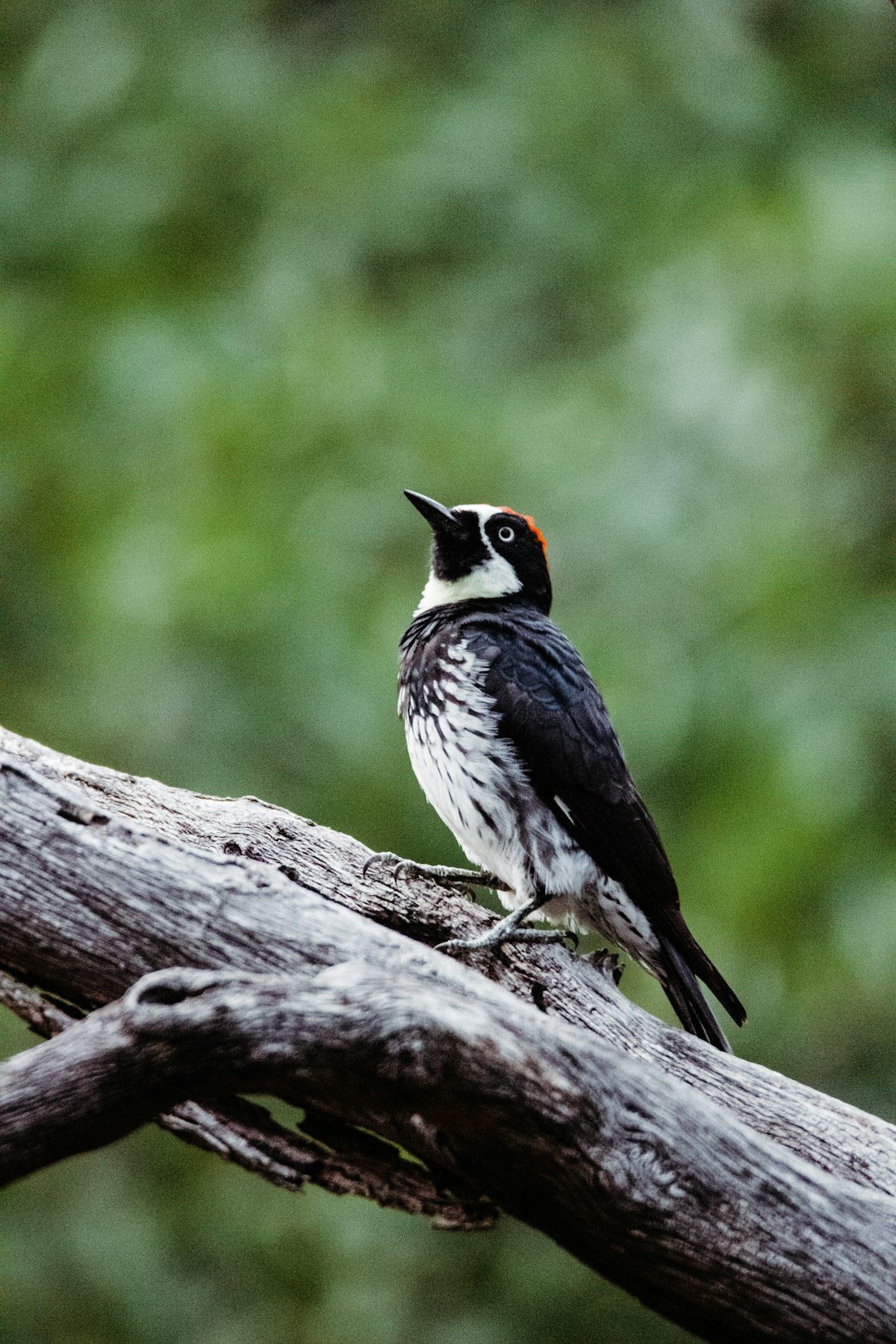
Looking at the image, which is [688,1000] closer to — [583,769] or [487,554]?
[583,769]

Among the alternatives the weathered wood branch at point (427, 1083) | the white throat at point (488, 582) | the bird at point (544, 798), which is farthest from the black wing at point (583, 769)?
the weathered wood branch at point (427, 1083)

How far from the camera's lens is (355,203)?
8406 mm

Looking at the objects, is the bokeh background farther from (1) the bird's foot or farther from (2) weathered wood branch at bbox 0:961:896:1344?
(2) weathered wood branch at bbox 0:961:896:1344

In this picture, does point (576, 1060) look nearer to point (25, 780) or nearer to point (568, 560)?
point (25, 780)

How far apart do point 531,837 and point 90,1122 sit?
206cm

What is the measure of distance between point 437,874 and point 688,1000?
0.78m

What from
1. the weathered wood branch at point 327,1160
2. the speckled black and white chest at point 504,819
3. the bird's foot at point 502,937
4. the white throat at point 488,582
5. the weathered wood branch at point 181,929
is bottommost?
the weathered wood branch at point 327,1160

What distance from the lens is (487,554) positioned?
5137 millimetres

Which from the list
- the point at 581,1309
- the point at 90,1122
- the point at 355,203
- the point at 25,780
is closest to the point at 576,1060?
the point at 90,1122

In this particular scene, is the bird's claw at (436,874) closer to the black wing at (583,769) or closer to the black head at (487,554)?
the black wing at (583,769)

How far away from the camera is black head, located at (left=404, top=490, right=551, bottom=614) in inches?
201

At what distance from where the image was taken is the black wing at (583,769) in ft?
13.7

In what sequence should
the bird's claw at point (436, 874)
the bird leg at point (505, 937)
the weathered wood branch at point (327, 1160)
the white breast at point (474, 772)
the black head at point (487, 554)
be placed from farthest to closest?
the black head at point (487, 554), the white breast at point (474, 772), the bird's claw at point (436, 874), the bird leg at point (505, 937), the weathered wood branch at point (327, 1160)

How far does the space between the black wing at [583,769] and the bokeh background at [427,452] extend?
5.79 feet
